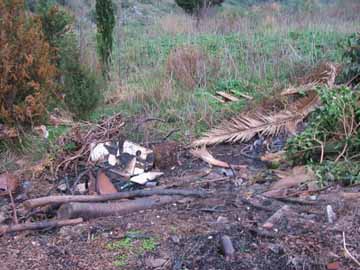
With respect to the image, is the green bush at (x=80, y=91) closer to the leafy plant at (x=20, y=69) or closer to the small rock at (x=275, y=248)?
the leafy plant at (x=20, y=69)

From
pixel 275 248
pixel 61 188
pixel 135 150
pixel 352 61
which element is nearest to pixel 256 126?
pixel 135 150

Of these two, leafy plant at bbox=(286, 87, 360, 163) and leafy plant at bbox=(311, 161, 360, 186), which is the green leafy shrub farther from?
leafy plant at bbox=(311, 161, 360, 186)

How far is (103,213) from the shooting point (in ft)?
11.1

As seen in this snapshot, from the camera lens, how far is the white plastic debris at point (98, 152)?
14.7 ft

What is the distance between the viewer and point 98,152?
4.50 meters

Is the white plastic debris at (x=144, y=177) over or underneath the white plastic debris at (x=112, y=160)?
underneath

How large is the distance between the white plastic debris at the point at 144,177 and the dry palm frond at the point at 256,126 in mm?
728

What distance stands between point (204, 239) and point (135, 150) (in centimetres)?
180

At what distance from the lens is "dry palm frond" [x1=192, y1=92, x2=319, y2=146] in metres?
5.09

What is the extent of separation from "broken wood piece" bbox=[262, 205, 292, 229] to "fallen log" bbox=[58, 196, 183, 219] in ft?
2.44

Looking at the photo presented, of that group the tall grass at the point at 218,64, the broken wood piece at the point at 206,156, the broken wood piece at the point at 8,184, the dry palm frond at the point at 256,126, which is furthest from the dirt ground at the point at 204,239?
the tall grass at the point at 218,64

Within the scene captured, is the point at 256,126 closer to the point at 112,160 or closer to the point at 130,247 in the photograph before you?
the point at 112,160

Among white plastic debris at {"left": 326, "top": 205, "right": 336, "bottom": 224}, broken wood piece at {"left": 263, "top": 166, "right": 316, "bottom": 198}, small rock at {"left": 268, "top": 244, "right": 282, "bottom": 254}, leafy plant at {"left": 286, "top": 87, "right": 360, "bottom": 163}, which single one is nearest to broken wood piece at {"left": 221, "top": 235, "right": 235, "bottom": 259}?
small rock at {"left": 268, "top": 244, "right": 282, "bottom": 254}

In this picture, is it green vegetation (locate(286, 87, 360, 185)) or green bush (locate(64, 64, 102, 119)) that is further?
green bush (locate(64, 64, 102, 119))
